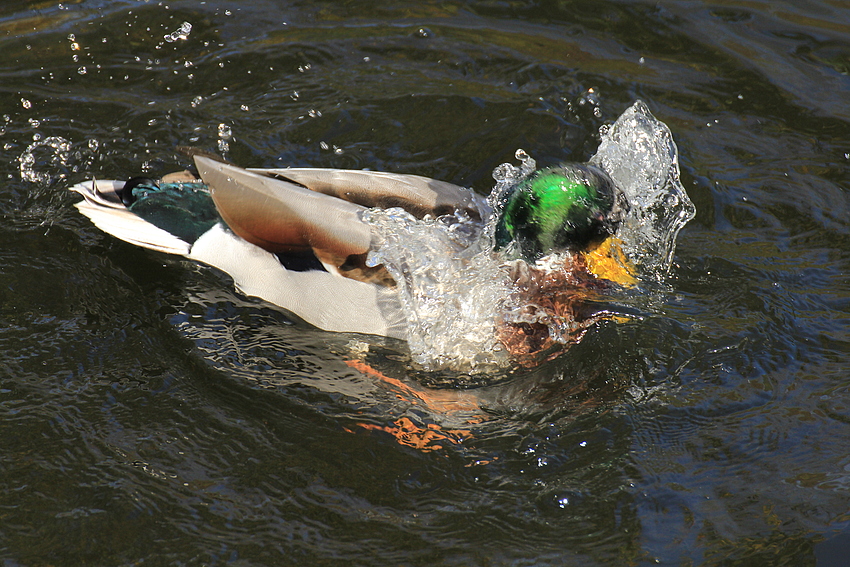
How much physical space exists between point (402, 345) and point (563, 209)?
1047 millimetres

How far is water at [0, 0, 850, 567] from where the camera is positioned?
3354mm

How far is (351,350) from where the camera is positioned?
14.1 ft

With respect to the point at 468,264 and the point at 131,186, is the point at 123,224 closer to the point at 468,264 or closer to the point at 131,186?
the point at 131,186

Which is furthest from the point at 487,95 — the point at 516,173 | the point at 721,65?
Answer: the point at 721,65

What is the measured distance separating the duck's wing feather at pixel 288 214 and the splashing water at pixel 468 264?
12 cm

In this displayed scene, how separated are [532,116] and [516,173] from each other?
102 cm

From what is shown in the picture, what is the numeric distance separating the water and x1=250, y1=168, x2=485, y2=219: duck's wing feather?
73 centimetres

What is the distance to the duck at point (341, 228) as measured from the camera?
4121 mm

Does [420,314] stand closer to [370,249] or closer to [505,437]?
[370,249]

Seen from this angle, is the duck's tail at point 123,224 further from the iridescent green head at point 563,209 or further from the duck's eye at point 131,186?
the iridescent green head at point 563,209

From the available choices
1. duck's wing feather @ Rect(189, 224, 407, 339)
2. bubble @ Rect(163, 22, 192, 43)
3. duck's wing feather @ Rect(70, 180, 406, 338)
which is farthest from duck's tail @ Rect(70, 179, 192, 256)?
bubble @ Rect(163, 22, 192, 43)

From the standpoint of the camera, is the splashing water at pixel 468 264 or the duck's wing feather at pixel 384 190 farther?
the duck's wing feather at pixel 384 190

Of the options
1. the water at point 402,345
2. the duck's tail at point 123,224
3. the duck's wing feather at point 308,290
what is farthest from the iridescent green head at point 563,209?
the duck's tail at point 123,224

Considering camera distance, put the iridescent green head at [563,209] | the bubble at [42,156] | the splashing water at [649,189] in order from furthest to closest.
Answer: the bubble at [42,156] → the splashing water at [649,189] → the iridescent green head at [563,209]
